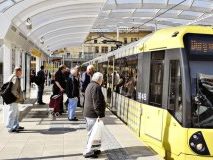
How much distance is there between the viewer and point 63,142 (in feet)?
35.8

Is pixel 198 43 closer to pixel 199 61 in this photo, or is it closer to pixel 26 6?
pixel 199 61

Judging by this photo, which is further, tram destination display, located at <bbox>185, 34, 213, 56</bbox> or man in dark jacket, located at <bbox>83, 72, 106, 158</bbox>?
tram destination display, located at <bbox>185, 34, 213, 56</bbox>

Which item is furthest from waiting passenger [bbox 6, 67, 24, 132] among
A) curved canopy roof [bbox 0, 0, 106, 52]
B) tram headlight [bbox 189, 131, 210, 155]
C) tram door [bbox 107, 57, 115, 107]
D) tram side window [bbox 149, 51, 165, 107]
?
tram door [bbox 107, 57, 115, 107]

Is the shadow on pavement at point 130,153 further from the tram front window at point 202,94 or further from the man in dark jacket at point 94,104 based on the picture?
the tram front window at point 202,94

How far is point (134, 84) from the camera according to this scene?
1249 cm

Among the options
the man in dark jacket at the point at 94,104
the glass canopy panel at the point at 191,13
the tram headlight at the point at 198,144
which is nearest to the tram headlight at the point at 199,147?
the tram headlight at the point at 198,144

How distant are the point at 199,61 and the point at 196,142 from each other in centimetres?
150

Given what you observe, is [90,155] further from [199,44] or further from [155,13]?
[155,13]

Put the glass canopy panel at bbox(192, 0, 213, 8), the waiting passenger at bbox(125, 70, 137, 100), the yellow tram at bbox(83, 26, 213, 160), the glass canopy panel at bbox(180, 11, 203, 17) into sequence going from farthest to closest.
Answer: the glass canopy panel at bbox(180, 11, 203, 17), the glass canopy panel at bbox(192, 0, 213, 8), the waiting passenger at bbox(125, 70, 137, 100), the yellow tram at bbox(83, 26, 213, 160)

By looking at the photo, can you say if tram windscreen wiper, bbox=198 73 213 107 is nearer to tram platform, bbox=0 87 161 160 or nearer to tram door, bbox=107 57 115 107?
tram platform, bbox=0 87 161 160

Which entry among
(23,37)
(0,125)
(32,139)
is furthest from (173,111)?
(23,37)

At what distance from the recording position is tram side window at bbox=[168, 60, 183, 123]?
888cm

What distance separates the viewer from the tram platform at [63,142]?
9.32 m

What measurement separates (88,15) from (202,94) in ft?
48.7
